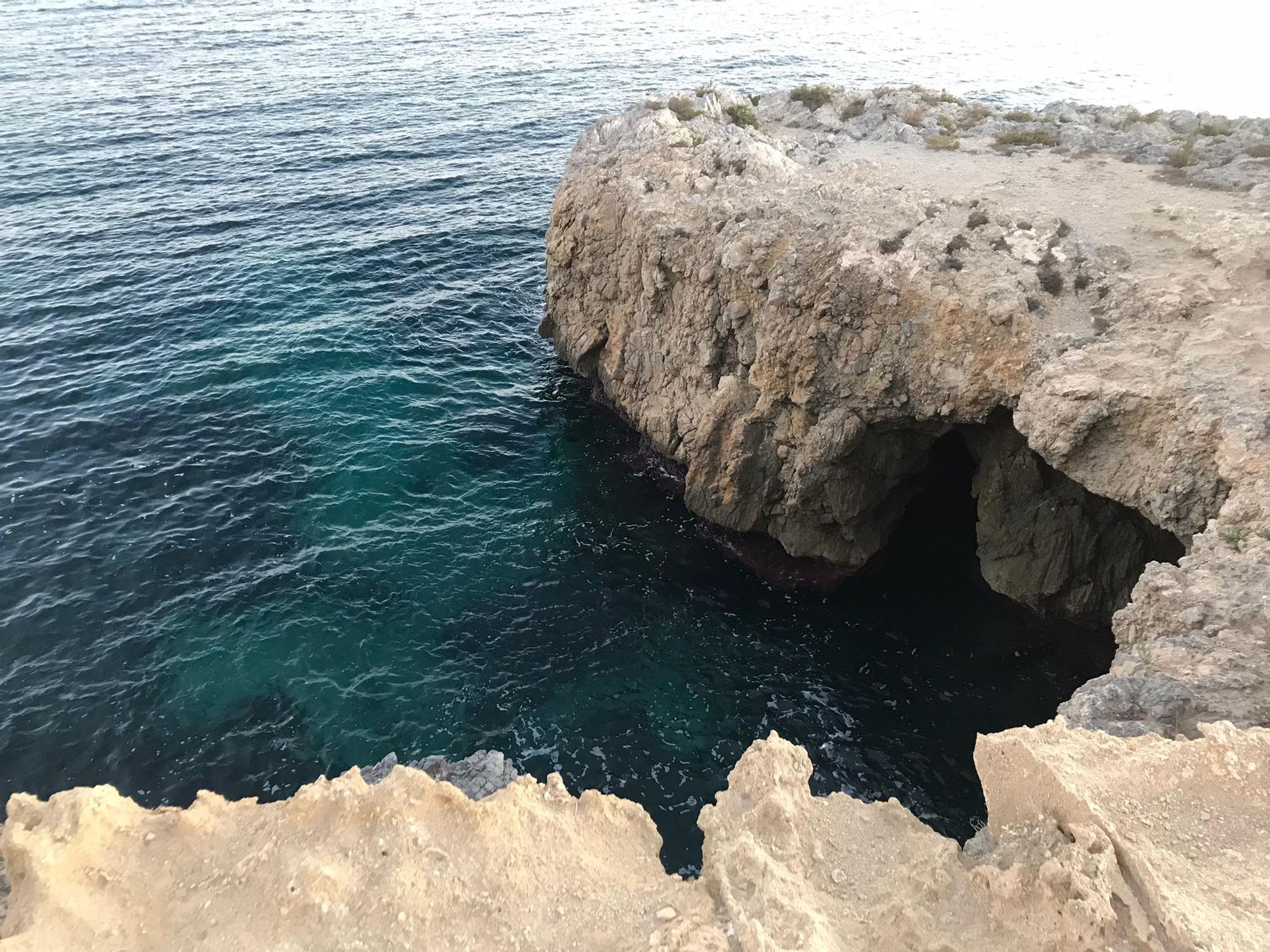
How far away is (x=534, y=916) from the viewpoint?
10.0 metres

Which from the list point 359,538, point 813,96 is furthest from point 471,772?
point 813,96

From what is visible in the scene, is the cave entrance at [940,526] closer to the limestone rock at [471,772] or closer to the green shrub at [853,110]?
the limestone rock at [471,772]

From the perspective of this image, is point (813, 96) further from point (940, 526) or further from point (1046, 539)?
point (1046, 539)

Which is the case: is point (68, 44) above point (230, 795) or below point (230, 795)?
above

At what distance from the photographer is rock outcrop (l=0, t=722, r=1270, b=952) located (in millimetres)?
9148

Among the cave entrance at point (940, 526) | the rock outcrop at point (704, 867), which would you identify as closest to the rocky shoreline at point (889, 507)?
the rock outcrop at point (704, 867)

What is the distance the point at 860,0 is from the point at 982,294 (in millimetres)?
101060

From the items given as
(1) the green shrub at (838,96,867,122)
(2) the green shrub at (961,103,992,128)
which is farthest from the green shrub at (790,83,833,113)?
(2) the green shrub at (961,103,992,128)

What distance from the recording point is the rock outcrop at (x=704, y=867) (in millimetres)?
9148

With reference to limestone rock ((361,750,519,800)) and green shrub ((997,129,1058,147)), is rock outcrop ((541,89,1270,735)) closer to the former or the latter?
green shrub ((997,129,1058,147))

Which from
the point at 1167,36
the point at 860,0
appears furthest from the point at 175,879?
the point at 860,0

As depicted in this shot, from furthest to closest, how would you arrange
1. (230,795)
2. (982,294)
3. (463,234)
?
1. (463,234)
2. (982,294)
3. (230,795)

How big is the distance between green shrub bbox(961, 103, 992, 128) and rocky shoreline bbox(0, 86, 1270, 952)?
0.61 feet

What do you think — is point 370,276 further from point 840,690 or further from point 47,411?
point 840,690
